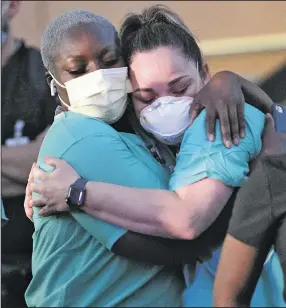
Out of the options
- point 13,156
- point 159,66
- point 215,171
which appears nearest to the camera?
point 215,171

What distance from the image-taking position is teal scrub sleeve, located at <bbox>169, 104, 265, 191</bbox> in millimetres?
1170

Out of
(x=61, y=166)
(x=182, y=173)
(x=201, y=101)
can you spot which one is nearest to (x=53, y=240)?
(x=61, y=166)

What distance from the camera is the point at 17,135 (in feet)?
5.33

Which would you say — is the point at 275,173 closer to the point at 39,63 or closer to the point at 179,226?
the point at 179,226

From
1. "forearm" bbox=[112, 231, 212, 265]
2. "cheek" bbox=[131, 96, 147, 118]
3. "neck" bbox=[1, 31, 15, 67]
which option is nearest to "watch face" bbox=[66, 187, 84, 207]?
"forearm" bbox=[112, 231, 212, 265]

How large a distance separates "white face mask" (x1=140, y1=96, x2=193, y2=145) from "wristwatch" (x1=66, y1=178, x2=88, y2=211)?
179 millimetres

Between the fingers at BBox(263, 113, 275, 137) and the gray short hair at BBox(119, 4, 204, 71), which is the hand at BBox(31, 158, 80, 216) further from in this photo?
the fingers at BBox(263, 113, 275, 137)

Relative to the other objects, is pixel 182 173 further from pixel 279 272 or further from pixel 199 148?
pixel 279 272

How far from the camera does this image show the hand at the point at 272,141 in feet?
4.07

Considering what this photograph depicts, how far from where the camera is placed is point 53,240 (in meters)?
1.25

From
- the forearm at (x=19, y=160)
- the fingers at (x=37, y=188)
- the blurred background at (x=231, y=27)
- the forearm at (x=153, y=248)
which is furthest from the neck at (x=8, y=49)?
the forearm at (x=153, y=248)

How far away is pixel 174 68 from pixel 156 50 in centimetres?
5

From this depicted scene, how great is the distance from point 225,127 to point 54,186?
1.10 ft

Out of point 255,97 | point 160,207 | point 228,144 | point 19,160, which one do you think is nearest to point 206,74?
point 255,97
